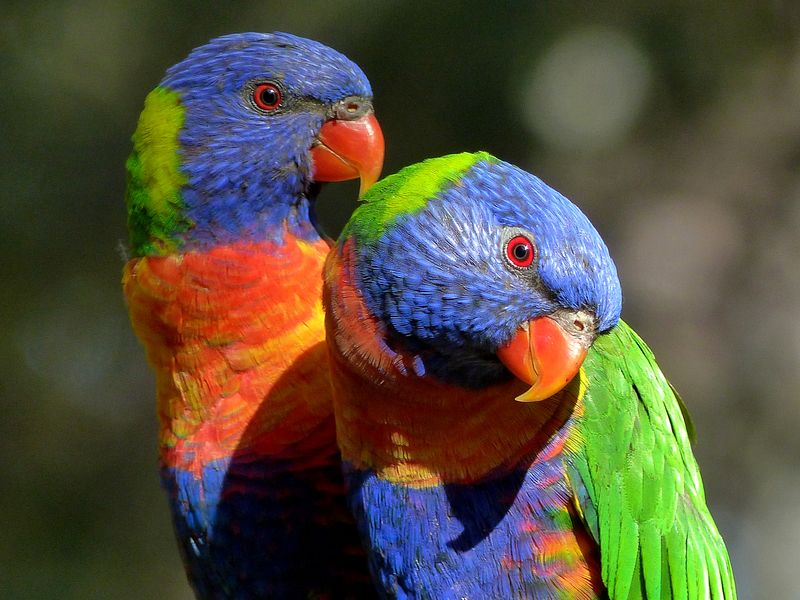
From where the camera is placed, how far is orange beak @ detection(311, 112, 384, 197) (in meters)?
2.10

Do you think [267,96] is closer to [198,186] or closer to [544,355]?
[198,186]

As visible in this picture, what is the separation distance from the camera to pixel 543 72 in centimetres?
423

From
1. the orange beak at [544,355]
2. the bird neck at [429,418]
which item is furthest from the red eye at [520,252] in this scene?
the bird neck at [429,418]

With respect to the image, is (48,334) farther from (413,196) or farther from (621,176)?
(413,196)

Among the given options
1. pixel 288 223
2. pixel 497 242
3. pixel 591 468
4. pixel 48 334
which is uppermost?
pixel 497 242

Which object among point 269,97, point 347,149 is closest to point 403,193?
point 347,149

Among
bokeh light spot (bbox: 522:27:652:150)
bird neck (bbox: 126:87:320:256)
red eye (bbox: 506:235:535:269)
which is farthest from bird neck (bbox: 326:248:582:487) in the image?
bokeh light spot (bbox: 522:27:652:150)

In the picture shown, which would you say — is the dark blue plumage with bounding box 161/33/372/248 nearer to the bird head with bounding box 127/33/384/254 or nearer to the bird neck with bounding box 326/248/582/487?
the bird head with bounding box 127/33/384/254

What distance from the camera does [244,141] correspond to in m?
2.07

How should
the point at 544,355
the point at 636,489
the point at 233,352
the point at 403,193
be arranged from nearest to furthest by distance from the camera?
the point at 544,355
the point at 403,193
the point at 636,489
the point at 233,352

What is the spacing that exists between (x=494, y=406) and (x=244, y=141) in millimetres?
878

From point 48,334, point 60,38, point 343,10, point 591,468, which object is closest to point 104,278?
point 48,334

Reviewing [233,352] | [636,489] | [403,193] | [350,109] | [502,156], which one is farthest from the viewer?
[502,156]

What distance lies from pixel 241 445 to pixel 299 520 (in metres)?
0.21
